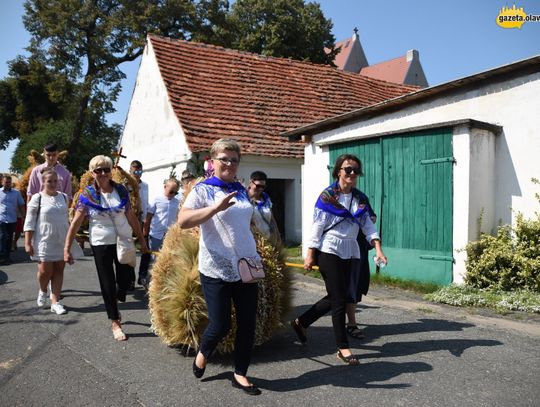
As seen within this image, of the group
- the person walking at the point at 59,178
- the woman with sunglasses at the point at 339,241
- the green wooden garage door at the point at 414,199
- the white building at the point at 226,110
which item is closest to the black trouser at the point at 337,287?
the woman with sunglasses at the point at 339,241

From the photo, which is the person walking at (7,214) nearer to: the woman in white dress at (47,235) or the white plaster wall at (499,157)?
the woman in white dress at (47,235)

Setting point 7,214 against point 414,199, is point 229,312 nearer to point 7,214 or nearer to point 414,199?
point 414,199

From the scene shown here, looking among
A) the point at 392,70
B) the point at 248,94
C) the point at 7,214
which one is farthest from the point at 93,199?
the point at 392,70

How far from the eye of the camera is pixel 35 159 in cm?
1095

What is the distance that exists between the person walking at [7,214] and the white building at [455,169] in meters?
7.94

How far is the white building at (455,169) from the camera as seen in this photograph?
23.8ft

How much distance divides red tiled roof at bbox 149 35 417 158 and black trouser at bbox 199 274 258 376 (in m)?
8.65

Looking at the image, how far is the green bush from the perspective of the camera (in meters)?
6.68

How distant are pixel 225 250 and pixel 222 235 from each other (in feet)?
0.37

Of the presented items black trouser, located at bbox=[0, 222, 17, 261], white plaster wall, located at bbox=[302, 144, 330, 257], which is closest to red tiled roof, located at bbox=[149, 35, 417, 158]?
white plaster wall, located at bbox=[302, 144, 330, 257]

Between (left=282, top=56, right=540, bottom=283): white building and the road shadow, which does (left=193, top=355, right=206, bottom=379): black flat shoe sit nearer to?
the road shadow

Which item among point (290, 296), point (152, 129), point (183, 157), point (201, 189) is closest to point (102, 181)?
point (201, 189)

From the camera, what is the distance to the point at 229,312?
3.43 m

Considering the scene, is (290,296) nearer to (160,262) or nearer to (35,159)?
(160,262)
